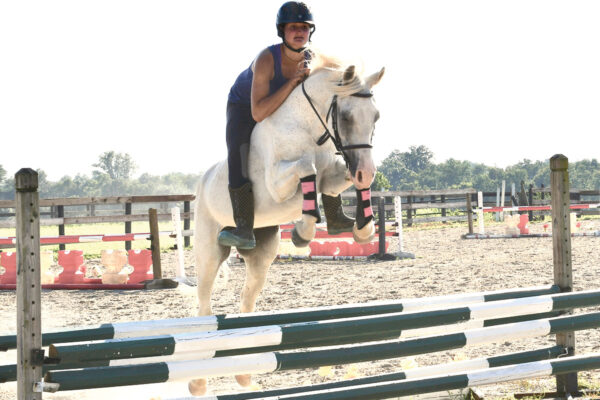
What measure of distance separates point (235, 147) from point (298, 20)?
74 centimetres

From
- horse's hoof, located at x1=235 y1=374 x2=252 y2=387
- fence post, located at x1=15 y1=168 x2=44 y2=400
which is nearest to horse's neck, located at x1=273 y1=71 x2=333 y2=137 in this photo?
fence post, located at x1=15 y1=168 x2=44 y2=400

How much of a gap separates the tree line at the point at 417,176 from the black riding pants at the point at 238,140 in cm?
7768

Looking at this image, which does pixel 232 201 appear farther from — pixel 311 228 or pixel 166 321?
pixel 166 321

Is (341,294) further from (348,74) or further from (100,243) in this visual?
(100,243)

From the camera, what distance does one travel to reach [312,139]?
330 centimetres

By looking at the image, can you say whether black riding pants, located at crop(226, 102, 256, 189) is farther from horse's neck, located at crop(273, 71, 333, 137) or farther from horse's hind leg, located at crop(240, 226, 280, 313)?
horse's hind leg, located at crop(240, 226, 280, 313)

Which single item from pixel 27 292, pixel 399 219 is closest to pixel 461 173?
pixel 399 219

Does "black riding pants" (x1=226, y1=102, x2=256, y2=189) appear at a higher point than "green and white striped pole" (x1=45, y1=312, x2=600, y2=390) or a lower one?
higher

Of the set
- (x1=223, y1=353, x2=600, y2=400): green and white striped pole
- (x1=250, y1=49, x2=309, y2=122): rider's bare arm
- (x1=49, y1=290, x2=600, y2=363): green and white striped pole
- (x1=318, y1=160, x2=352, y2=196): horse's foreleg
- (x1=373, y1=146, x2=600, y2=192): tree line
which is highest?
(x1=373, y1=146, x2=600, y2=192): tree line

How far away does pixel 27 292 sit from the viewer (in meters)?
2.32

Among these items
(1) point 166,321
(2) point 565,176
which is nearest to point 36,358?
(1) point 166,321

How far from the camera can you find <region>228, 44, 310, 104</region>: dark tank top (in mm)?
3340

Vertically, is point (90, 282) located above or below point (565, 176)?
below

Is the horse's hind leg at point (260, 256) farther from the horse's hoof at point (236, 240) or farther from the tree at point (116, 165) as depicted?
the tree at point (116, 165)
